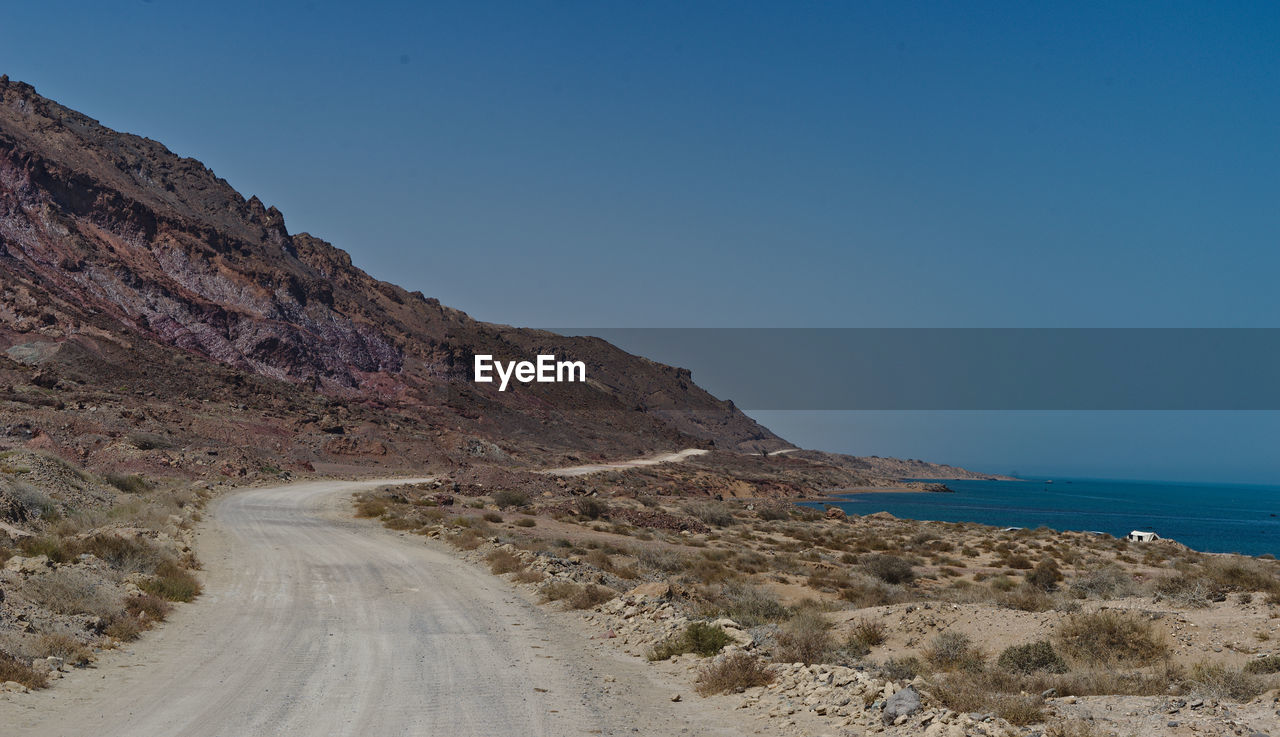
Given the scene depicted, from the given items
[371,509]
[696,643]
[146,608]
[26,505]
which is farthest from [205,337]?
[696,643]

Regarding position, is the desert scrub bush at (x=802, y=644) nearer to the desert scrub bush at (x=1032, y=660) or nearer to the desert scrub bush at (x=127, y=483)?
the desert scrub bush at (x=1032, y=660)

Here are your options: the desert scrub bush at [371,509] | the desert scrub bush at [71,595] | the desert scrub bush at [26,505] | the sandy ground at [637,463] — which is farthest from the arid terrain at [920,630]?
the sandy ground at [637,463]

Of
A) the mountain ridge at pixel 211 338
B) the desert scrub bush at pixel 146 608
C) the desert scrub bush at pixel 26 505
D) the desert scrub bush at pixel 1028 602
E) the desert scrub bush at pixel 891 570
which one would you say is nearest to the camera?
the desert scrub bush at pixel 146 608

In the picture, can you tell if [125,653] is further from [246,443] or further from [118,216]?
[118,216]

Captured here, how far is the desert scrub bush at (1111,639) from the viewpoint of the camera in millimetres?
12380

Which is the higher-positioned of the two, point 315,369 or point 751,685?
point 315,369

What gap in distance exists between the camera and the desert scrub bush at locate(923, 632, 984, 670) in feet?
41.6

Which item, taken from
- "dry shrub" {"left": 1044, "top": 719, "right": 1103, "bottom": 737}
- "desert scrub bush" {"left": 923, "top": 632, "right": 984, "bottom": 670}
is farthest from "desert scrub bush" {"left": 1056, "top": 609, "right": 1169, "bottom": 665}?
"dry shrub" {"left": 1044, "top": 719, "right": 1103, "bottom": 737}

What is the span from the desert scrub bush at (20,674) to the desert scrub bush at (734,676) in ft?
26.7

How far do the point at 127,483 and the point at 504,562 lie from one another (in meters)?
23.7

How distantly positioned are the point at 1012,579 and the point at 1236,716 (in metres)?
22.7

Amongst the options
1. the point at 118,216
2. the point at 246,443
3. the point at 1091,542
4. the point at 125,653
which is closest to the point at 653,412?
the point at 118,216

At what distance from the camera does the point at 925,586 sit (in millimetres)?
25531

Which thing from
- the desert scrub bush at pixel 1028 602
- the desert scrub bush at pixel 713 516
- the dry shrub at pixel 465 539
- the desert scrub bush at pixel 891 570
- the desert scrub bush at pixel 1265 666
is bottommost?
the desert scrub bush at pixel 713 516
